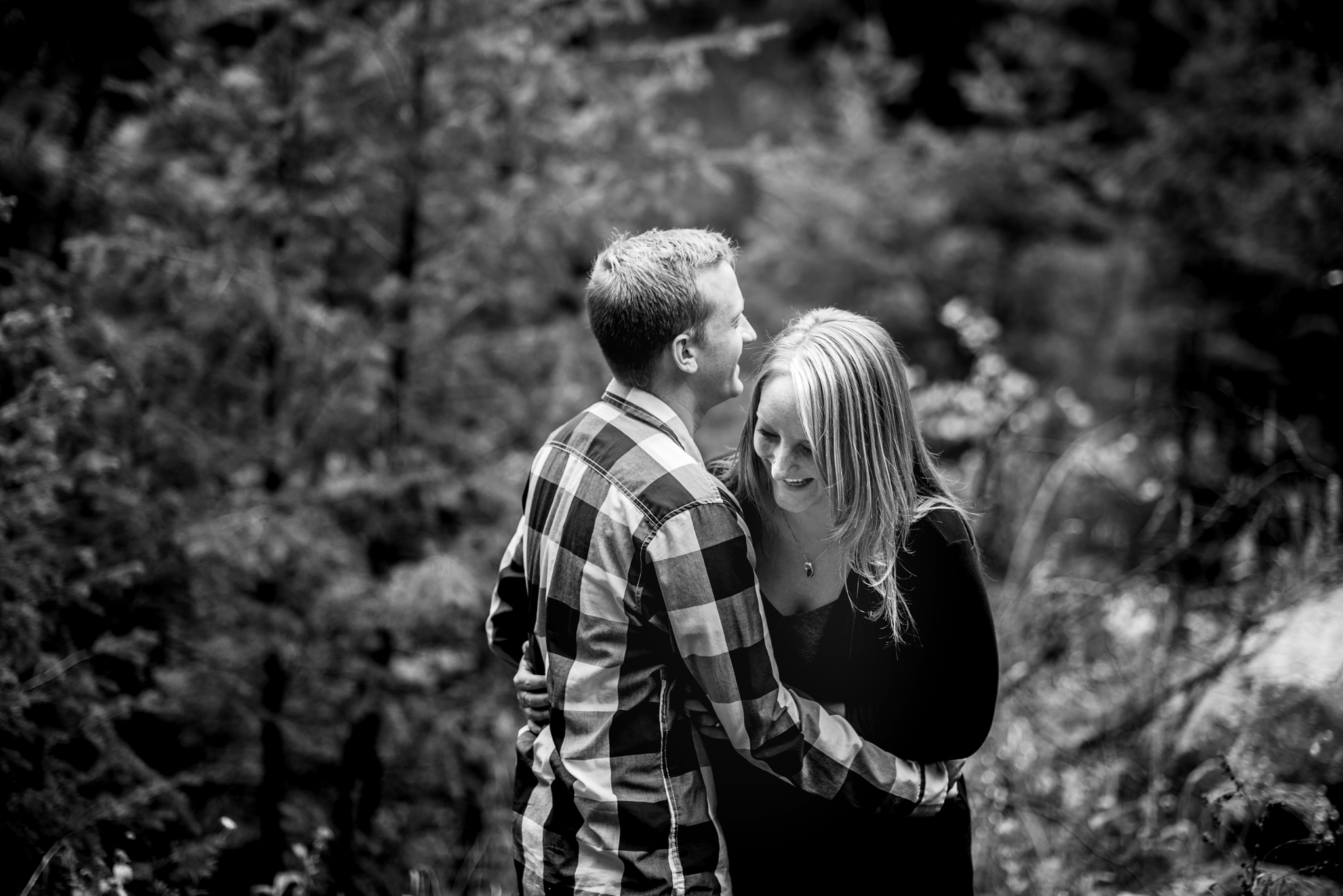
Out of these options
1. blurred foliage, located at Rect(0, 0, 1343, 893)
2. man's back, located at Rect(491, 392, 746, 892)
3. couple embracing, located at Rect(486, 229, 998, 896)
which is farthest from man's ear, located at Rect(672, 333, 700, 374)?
blurred foliage, located at Rect(0, 0, 1343, 893)

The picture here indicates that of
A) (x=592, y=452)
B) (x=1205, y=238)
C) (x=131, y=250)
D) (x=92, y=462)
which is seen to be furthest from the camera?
(x=1205, y=238)

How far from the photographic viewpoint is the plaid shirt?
1589mm

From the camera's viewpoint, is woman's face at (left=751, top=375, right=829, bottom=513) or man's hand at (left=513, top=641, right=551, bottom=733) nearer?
woman's face at (left=751, top=375, right=829, bottom=513)

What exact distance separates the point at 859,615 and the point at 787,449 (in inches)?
15.2

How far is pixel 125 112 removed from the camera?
3.34 metres

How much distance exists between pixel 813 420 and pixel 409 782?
9.27 ft

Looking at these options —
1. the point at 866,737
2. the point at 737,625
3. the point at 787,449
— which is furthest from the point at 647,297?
the point at 866,737

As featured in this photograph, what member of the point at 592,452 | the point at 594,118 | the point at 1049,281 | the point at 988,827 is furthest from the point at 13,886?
the point at 1049,281

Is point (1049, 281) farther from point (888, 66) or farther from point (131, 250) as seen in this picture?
point (131, 250)

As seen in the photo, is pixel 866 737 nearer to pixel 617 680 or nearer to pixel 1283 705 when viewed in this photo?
pixel 617 680

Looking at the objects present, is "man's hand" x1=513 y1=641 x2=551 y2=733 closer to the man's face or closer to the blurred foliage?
the man's face

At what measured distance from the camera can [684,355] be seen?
1721 mm

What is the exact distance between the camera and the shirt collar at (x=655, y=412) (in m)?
1.73

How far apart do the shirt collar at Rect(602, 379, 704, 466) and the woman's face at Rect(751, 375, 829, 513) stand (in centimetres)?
16
